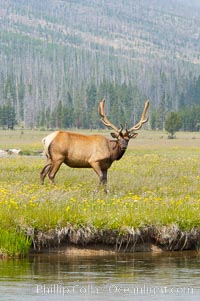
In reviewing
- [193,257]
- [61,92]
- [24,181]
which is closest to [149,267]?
[193,257]

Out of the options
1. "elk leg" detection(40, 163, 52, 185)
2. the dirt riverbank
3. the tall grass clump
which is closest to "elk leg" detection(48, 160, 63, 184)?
"elk leg" detection(40, 163, 52, 185)

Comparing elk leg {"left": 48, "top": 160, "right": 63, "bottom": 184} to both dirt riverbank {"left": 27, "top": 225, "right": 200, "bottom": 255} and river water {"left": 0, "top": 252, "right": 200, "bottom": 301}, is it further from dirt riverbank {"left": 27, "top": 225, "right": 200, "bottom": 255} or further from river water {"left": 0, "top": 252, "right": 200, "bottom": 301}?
river water {"left": 0, "top": 252, "right": 200, "bottom": 301}

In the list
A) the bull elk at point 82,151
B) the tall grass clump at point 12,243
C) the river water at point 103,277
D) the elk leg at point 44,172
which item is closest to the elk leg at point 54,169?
the bull elk at point 82,151

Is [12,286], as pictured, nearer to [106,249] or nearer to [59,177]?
[106,249]

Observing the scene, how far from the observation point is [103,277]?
1549 cm

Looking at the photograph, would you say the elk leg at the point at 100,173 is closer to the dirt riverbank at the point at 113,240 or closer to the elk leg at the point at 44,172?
the elk leg at the point at 44,172

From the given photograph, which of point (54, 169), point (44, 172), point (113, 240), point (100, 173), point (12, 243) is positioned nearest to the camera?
point (12, 243)

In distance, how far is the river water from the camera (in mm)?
14102

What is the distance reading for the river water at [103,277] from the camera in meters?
14.1

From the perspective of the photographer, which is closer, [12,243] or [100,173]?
[12,243]

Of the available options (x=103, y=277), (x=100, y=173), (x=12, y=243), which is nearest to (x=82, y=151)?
(x=100, y=173)

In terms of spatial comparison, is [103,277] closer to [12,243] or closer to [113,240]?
[12,243]

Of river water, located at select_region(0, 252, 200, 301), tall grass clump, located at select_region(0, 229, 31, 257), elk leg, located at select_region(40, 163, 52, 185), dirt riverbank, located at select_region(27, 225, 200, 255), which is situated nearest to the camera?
river water, located at select_region(0, 252, 200, 301)

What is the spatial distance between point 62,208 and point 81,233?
0.99 metres
